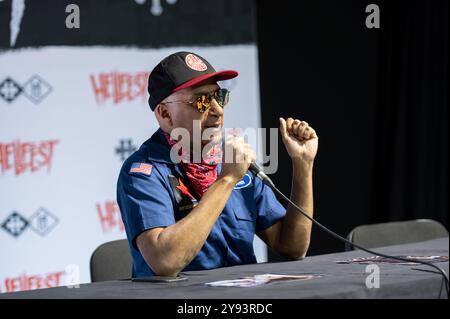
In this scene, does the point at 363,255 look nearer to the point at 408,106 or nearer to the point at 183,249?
the point at 183,249

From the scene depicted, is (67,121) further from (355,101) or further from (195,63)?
(355,101)

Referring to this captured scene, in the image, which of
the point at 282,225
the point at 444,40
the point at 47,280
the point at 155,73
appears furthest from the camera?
the point at 444,40

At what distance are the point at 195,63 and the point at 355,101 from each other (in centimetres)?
276

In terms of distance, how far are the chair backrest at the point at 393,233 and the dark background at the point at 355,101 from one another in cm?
123

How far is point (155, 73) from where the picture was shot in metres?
2.38

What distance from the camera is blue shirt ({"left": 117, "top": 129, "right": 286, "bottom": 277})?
2.16 meters

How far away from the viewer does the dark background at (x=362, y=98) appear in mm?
4676

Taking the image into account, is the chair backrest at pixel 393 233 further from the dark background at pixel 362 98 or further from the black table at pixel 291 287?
the dark background at pixel 362 98

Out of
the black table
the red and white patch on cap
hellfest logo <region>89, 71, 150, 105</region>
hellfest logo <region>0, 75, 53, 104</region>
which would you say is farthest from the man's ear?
hellfest logo <region>89, 71, 150, 105</region>

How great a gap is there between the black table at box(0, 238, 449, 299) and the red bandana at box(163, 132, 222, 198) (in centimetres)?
28

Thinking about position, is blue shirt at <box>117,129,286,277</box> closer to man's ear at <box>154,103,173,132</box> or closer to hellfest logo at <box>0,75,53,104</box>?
man's ear at <box>154,103,173,132</box>

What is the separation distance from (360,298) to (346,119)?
3467 millimetres

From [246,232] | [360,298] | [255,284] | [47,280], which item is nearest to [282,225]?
[246,232]

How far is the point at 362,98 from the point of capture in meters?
4.97
